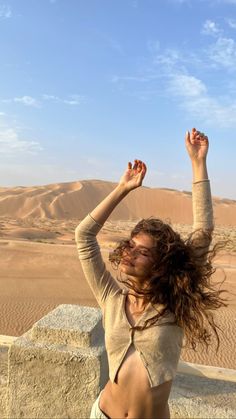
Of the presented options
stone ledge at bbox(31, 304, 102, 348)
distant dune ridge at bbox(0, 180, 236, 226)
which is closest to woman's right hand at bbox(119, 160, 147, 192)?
stone ledge at bbox(31, 304, 102, 348)

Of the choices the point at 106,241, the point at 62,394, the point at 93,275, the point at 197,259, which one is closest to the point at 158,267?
the point at 197,259

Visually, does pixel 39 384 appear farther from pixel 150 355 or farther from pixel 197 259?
pixel 197 259

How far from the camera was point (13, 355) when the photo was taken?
270cm

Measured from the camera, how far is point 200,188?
6.22ft

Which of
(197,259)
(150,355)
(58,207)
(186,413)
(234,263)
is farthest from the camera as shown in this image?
(58,207)

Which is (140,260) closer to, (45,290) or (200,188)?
(200,188)

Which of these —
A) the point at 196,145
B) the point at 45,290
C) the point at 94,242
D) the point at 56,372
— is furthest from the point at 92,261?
the point at 45,290

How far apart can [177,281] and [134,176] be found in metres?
0.55

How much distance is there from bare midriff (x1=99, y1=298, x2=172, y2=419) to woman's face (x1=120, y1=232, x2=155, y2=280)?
193mm

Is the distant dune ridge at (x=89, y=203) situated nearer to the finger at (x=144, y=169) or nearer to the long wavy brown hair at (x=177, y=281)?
the finger at (x=144, y=169)

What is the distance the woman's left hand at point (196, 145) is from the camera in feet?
6.47

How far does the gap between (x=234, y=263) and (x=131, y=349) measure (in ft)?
51.3

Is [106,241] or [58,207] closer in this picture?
[106,241]

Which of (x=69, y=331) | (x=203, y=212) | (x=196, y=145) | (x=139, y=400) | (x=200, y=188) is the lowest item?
(x=69, y=331)
